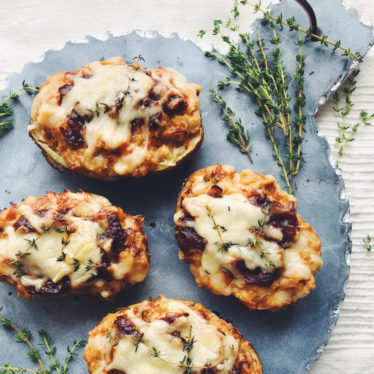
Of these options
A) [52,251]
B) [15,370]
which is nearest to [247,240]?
[52,251]

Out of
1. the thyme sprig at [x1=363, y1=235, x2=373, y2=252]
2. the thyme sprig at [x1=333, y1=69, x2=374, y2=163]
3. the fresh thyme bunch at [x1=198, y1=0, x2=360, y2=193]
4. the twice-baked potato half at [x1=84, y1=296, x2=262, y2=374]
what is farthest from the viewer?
the thyme sprig at [x1=333, y1=69, x2=374, y2=163]

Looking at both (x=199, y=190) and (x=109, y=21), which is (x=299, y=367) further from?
(x=109, y=21)

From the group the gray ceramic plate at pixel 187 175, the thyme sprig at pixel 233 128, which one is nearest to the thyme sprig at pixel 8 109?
the gray ceramic plate at pixel 187 175

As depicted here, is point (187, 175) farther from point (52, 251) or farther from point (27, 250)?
point (27, 250)

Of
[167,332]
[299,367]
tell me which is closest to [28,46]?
[167,332]

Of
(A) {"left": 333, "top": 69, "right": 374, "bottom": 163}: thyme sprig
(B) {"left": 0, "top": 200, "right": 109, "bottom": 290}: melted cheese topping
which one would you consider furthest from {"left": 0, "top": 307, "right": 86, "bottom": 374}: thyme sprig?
(A) {"left": 333, "top": 69, "right": 374, "bottom": 163}: thyme sprig

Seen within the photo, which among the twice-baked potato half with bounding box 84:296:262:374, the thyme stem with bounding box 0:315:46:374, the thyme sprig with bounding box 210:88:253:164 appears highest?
the thyme sprig with bounding box 210:88:253:164

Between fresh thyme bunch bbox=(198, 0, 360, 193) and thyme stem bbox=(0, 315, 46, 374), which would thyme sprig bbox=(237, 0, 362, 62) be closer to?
fresh thyme bunch bbox=(198, 0, 360, 193)
